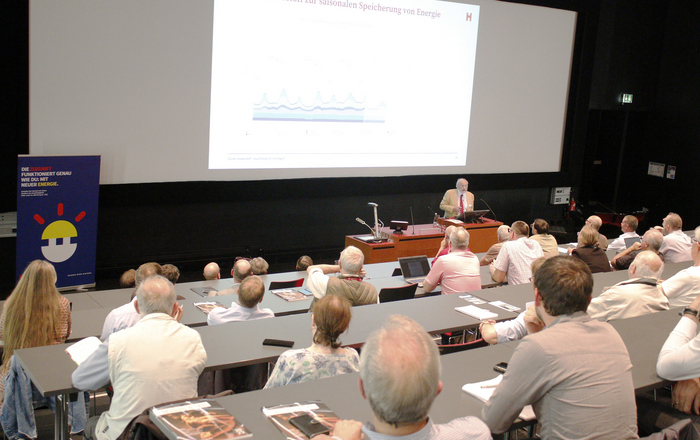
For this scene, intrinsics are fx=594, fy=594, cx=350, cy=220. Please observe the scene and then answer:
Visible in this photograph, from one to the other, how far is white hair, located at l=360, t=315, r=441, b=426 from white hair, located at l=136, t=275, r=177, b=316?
131 centimetres

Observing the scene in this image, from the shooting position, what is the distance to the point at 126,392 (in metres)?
2.30

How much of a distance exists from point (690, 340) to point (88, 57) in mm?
6261

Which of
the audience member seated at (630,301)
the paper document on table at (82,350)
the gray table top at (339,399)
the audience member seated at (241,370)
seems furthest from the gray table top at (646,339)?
the paper document on table at (82,350)

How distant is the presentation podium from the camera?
24.9 feet

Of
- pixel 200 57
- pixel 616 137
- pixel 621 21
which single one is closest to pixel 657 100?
pixel 616 137

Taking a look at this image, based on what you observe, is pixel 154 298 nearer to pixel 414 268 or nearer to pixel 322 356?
pixel 322 356

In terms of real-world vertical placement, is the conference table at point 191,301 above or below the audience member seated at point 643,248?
below

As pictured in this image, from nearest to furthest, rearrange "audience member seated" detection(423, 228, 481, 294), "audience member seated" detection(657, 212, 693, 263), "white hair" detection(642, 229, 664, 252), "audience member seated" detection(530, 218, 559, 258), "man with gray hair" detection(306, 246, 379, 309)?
"man with gray hair" detection(306, 246, 379, 309), "audience member seated" detection(423, 228, 481, 294), "white hair" detection(642, 229, 664, 252), "audience member seated" detection(530, 218, 559, 258), "audience member seated" detection(657, 212, 693, 263)

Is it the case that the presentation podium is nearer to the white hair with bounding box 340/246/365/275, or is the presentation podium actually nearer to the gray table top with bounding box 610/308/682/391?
the white hair with bounding box 340/246/365/275

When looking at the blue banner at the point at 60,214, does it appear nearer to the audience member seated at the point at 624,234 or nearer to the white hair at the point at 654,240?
the white hair at the point at 654,240

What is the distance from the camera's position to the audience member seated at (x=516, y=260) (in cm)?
524

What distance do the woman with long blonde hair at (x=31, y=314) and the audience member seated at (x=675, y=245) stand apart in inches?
224

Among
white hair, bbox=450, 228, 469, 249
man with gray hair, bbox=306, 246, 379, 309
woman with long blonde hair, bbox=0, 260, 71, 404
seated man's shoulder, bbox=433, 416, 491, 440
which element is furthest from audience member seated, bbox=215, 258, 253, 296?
seated man's shoulder, bbox=433, 416, 491, 440

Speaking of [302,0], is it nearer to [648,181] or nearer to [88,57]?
[88,57]
